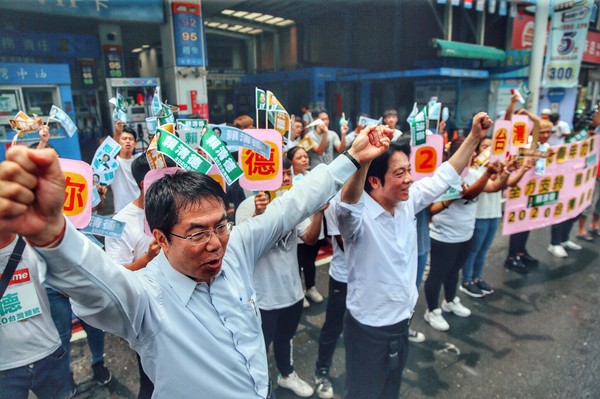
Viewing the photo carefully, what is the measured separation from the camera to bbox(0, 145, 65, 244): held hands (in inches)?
30.7

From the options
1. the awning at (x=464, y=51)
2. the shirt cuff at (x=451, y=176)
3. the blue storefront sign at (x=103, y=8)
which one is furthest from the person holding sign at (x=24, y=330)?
the awning at (x=464, y=51)

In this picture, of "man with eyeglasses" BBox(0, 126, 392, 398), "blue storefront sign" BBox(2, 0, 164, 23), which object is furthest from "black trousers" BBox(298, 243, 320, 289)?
"blue storefront sign" BBox(2, 0, 164, 23)

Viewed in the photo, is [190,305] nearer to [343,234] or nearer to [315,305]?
[343,234]

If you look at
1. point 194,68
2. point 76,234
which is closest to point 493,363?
point 76,234

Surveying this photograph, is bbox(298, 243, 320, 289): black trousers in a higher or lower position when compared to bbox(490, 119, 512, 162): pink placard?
lower

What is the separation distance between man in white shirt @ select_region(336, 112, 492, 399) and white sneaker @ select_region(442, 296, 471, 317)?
1833 mm

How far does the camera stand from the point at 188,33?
9.62 metres

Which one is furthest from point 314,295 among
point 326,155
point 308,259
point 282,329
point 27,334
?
point 326,155

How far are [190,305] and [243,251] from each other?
0.37m

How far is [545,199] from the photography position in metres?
4.68

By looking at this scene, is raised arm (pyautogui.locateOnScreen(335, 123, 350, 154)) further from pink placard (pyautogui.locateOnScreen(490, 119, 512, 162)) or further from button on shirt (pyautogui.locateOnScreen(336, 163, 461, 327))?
button on shirt (pyautogui.locateOnScreen(336, 163, 461, 327))

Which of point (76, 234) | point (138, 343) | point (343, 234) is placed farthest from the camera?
point (343, 234)

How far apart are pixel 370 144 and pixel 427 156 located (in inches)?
62.3

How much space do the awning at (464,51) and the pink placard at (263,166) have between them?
33.0ft
